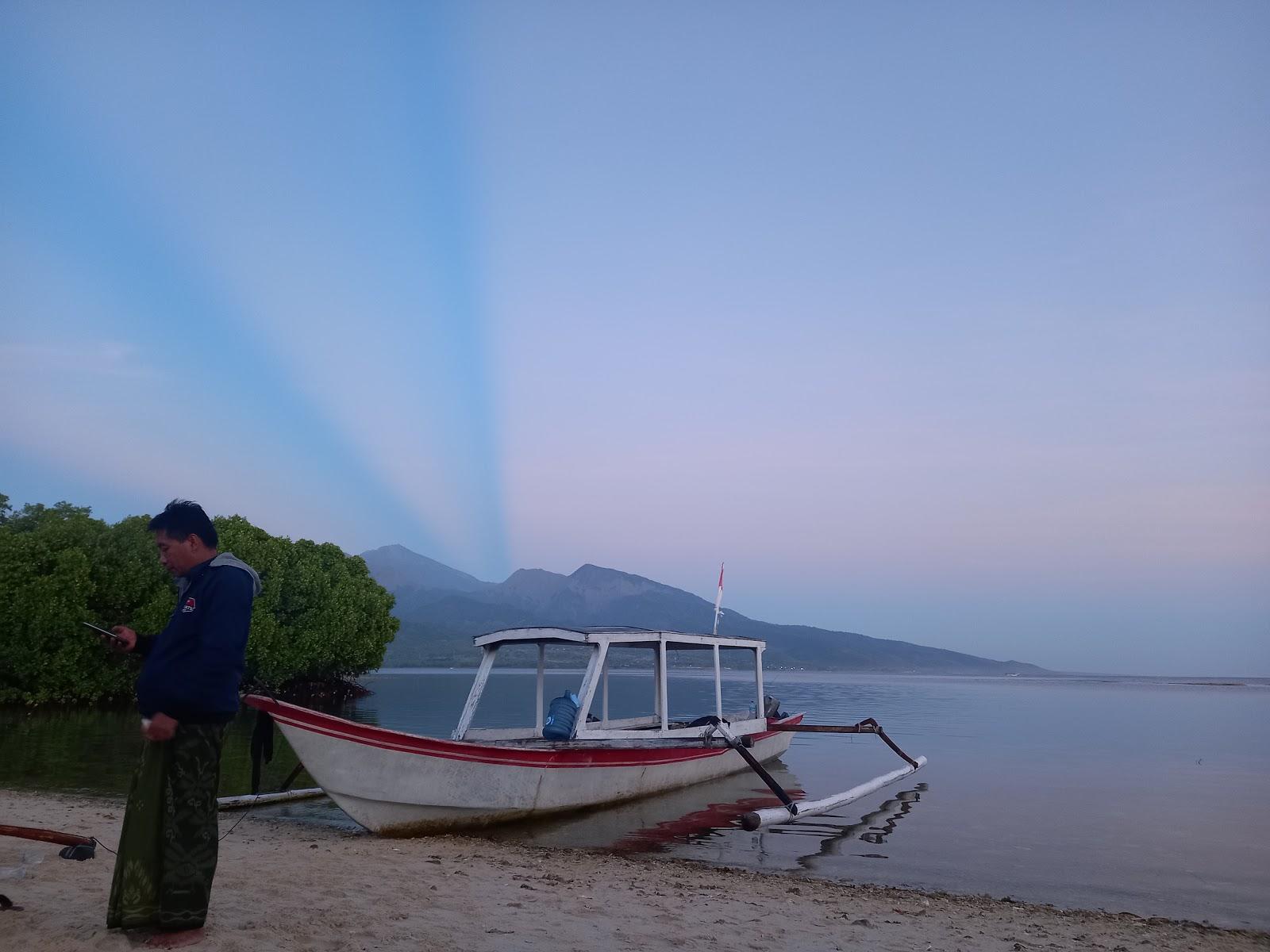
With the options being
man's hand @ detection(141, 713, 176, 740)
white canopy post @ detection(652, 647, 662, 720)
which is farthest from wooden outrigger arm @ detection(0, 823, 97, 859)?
white canopy post @ detection(652, 647, 662, 720)

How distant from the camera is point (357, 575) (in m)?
54.2

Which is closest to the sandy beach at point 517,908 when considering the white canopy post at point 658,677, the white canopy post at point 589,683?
the white canopy post at point 589,683

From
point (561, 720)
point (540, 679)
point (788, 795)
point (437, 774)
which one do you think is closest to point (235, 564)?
point (437, 774)

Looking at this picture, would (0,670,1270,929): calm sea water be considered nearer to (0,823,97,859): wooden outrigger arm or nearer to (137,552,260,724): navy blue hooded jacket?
Result: (0,823,97,859): wooden outrigger arm

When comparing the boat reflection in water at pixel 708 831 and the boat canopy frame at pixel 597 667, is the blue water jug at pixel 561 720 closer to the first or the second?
the boat canopy frame at pixel 597 667

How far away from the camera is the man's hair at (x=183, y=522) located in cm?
568

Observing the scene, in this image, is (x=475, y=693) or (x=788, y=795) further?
(x=788, y=795)

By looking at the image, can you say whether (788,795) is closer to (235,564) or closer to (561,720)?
(561,720)

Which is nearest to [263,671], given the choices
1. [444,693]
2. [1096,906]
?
[444,693]

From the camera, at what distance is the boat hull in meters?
10.9

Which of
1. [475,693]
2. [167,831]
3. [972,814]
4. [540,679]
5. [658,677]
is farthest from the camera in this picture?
[658,677]

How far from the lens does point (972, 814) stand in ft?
56.5

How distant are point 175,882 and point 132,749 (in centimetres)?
2039

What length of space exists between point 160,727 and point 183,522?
1.29m
